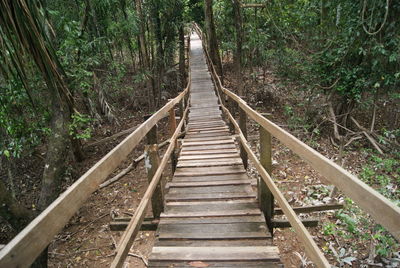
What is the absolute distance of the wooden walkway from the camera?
2062mm

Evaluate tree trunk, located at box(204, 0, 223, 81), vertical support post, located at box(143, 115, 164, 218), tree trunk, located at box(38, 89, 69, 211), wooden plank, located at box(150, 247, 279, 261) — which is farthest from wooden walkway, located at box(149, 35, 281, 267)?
tree trunk, located at box(204, 0, 223, 81)

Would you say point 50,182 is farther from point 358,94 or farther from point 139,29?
point 358,94

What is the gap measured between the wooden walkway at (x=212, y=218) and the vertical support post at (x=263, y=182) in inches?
3.7

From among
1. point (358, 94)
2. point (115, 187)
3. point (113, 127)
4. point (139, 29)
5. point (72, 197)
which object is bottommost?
point (115, 187)

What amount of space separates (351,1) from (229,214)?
7872mm

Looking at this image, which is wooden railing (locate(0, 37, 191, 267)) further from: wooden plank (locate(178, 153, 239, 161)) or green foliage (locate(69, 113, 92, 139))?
green foliage (locate(69, 113, 92, 139))

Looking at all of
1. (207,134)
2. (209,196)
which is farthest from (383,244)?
(207,134)

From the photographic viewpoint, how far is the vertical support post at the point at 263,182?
2.46 m

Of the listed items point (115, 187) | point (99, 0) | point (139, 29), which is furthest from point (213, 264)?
point (139, 29)

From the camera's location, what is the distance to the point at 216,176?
3.63 metres

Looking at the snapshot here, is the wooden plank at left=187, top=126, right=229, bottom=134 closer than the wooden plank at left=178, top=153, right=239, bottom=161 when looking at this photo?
No

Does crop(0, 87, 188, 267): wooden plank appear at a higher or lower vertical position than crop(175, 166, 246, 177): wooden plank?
higher

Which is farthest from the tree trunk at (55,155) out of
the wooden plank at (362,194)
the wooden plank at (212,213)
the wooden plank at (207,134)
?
the wooden plank at (362,194)

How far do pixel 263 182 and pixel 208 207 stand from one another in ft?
2.57
